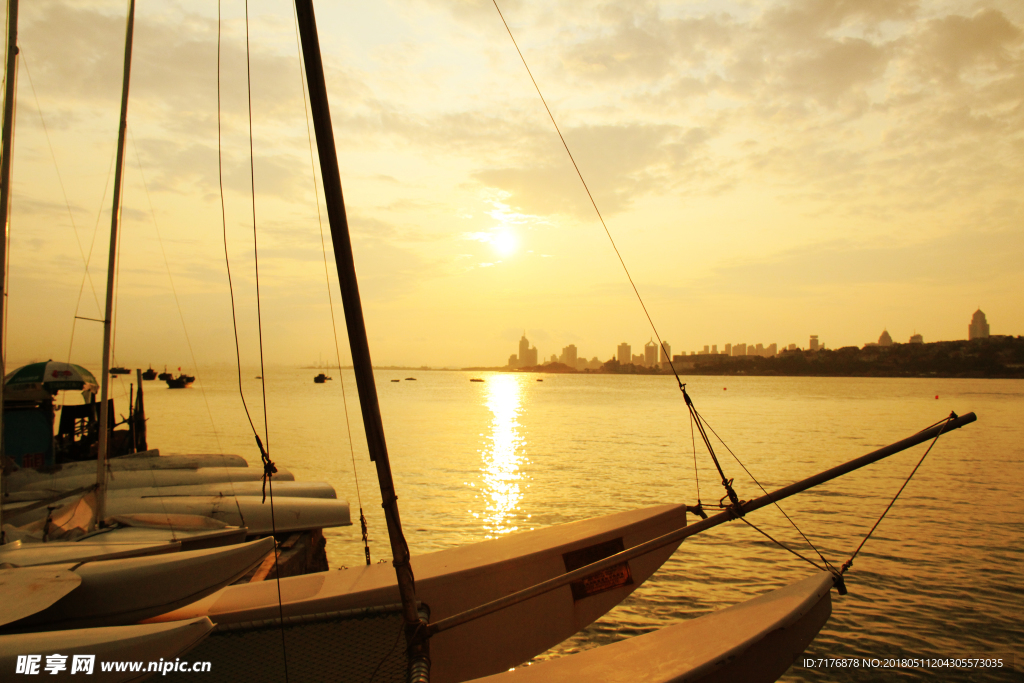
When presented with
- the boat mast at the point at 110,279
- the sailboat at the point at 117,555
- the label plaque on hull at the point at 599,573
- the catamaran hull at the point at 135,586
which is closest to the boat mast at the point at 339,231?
the sailboat at the point at 117,555

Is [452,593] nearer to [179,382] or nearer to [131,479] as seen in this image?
[131,479]

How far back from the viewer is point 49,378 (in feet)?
59.1

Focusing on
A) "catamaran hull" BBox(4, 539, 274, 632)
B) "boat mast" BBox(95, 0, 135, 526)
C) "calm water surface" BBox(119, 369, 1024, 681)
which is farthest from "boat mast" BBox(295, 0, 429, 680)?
"boat mast" BBox(95, 0, 135, 526)

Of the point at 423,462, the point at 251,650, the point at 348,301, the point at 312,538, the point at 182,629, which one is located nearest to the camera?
the point at 348,301

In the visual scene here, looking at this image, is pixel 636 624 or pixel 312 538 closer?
pixel 636 624

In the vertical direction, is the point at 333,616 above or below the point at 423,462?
above

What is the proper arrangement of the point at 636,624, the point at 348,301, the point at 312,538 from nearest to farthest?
the point at 348,301, the point at 636,624, the point at 312,538

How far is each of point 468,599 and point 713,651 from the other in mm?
2527

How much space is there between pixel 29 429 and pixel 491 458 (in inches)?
665

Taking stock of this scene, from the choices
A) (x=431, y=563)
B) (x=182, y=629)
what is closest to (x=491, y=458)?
(x=431, y=563)

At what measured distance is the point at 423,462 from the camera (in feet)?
83.6

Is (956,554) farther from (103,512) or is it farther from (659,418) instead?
(659,418)

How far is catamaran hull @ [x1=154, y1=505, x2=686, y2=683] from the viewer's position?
5148mm

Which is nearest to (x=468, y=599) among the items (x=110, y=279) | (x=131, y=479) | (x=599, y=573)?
(x=599, y=573)
